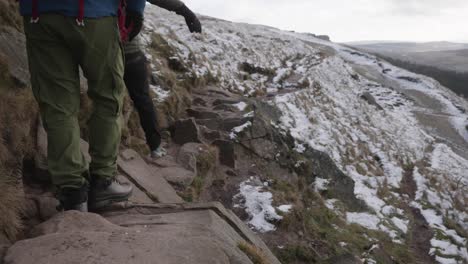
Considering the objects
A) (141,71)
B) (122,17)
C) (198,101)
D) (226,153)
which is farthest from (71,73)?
(198,101)

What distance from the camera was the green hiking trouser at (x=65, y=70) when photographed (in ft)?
10.4

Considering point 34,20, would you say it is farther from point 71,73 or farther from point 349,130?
point 349,130

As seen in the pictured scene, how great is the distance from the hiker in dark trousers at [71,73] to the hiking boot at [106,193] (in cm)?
17

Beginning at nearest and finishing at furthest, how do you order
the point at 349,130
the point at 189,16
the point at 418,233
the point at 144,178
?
the point at 189,16
the point at 144,178
the point at 418,233
the point at 349,130

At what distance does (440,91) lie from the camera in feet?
177

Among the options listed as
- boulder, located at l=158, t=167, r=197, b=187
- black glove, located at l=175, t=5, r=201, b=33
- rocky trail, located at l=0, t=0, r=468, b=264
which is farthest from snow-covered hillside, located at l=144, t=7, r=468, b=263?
black glove, located at l=175, t=5, r=201, b=33

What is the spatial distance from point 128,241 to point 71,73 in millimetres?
1424

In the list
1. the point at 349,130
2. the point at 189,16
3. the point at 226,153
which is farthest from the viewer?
the point at 349,130

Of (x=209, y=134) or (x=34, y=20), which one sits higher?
(x=34, y=20)

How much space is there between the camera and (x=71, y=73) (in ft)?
11.0

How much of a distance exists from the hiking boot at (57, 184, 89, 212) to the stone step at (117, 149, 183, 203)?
6.91 ft

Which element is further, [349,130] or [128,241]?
[349,130]

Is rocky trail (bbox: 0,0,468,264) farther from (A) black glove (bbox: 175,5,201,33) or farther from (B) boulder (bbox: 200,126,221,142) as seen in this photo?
(A) black glove (bbox: 175,5,201,33)

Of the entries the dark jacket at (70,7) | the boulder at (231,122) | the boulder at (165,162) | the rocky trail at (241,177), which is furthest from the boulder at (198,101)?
the dark jacket at (70,7)
